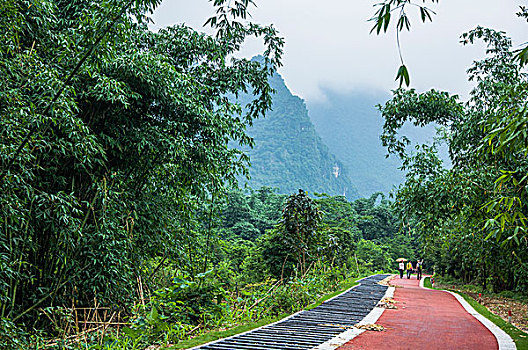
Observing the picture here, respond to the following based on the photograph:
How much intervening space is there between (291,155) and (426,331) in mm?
70633

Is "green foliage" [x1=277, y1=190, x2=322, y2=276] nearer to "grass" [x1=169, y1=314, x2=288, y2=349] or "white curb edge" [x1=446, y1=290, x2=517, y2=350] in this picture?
"white curb edge" [x1=446, y1=290, x2=517, y2=350]

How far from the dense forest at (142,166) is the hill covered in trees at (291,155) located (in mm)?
57115

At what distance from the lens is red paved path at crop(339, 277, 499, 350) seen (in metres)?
5.76

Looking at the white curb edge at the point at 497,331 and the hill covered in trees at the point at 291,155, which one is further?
the hill covered in trees at the point at 291,155

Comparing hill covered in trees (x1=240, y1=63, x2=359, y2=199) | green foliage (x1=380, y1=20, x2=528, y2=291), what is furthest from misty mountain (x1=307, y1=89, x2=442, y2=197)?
green foliage (x1=380, y1=20, x2=528, y2=291)

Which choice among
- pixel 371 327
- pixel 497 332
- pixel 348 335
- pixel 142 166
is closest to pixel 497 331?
pixel 497 332

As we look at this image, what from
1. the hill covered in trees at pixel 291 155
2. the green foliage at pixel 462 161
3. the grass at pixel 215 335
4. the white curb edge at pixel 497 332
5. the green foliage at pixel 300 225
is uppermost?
the hill covered in trees at pixel 291 155

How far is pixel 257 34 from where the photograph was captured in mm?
8586

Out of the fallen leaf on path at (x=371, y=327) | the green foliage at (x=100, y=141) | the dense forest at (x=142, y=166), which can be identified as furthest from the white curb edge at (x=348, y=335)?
the green foliage at (x=100, y=141)

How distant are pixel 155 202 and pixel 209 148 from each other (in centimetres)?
169

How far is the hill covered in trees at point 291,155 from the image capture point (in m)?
72.2

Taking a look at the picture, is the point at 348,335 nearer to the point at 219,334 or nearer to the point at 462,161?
the point at 219,334

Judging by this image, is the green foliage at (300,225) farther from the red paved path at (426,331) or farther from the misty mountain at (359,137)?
the misty mountain at (359,137)

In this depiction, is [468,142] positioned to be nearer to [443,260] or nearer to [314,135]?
[443,260]
